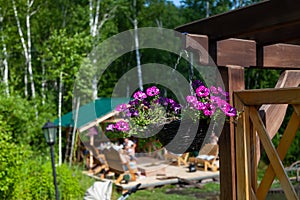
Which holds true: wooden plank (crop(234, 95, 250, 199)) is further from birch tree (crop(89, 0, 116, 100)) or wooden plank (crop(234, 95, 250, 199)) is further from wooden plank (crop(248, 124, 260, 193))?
birch tree (crop(89, 0, 116, 100))

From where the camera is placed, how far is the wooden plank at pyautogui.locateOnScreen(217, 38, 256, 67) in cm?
244

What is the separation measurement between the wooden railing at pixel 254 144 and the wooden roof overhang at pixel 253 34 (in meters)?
0.30

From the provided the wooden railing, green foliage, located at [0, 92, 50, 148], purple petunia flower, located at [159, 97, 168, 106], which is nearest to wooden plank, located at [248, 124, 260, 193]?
the wooden railing

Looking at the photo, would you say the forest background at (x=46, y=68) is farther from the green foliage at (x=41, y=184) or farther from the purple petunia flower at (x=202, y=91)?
the purple petunia flower at (x=202, y=91)

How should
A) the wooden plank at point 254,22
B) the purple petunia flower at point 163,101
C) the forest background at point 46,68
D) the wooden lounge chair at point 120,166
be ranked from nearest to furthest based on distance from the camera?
the wooden plank at point 254,22 → the purple petunia flower at point 163,101 → the forest background at point 46,68 → the wooden lounge chair at point 120,166

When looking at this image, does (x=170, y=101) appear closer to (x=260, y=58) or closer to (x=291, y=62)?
(x=260, y=58)

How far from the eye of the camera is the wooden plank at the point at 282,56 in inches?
111

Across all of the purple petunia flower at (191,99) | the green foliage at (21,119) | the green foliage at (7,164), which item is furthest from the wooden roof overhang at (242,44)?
the green foliage at (21,119)

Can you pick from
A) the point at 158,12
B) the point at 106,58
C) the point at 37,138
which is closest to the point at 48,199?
the point at 37,138

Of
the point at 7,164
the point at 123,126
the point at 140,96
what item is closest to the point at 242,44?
the point at 140,96

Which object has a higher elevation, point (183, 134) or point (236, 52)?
point (236, 52)

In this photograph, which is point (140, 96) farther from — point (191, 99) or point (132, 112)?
point (191, 99)

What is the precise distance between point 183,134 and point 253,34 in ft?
2.44

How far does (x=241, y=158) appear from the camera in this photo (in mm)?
2406
